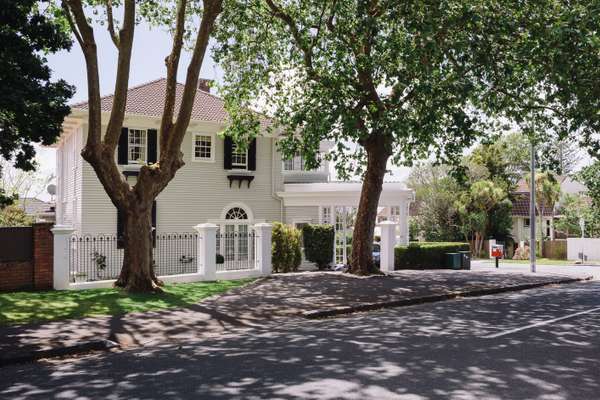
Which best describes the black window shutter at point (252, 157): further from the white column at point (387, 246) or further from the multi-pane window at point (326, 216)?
the white column at point (387, 246)

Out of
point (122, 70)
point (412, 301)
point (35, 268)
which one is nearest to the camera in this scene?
point (122, 70)

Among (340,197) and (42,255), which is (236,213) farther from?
(42,255)

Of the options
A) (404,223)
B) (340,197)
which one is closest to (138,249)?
(340,197)

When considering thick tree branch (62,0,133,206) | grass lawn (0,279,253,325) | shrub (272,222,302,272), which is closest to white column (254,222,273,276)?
shrub (272,222,302,272)

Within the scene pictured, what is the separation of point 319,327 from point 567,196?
45.8 meters

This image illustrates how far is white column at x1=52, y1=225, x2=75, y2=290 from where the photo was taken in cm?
1467

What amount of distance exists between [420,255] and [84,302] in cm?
1571

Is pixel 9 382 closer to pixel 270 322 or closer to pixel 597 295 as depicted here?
pixel 270 322

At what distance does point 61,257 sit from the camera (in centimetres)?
1473

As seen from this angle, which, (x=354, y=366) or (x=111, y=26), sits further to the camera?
(x=111, y=26)

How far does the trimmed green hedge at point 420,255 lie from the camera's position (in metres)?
24.5

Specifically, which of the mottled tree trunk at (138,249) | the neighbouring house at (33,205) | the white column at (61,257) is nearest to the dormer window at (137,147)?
the white column at (61,257)

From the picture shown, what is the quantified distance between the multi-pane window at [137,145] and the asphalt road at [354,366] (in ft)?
47.8

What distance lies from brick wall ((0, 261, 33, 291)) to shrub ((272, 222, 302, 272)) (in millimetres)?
8466
